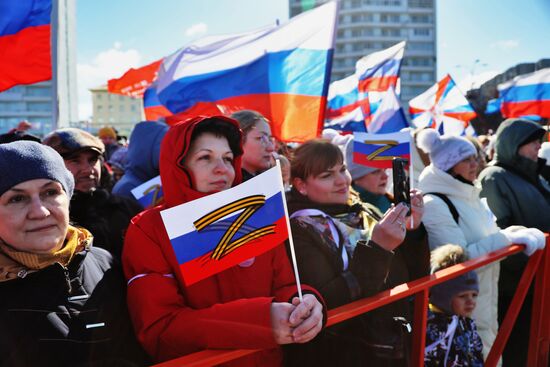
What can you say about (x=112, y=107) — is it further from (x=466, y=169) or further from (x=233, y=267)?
(x=233, y=267)

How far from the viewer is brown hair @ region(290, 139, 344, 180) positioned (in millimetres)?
2605

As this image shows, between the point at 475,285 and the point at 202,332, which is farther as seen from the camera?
the point at 475,285

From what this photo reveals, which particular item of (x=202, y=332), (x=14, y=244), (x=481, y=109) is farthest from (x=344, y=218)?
(x=481, y=109)

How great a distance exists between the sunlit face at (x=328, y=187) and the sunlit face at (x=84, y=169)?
1.38 metres

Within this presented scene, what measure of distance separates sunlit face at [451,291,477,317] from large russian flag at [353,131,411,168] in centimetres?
93

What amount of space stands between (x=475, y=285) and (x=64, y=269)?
2312 millimetres

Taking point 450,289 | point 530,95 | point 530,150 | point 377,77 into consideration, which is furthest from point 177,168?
point 530,95

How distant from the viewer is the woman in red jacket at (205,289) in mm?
1588

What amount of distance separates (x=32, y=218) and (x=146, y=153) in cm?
226

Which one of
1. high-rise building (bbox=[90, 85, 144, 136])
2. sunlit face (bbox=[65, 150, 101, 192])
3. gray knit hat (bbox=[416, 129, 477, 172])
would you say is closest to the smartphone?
gray knit hat (bbox=[416, 129, 477, 172])

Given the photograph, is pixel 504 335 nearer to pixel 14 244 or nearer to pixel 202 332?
pixel 202 332

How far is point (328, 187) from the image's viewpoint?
2.58 meters

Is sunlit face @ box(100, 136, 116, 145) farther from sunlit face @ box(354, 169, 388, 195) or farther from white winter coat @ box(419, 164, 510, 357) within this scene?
white winter coat @ box(419, 164, 510, 357)

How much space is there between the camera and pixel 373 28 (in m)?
86.6
